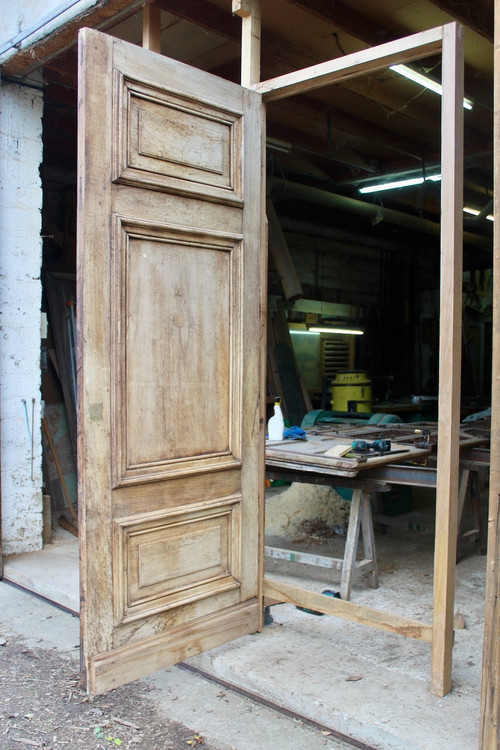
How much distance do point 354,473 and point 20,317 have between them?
2591 millimetres

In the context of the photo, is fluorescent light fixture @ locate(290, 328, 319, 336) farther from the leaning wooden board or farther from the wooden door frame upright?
the wooden door frame upright

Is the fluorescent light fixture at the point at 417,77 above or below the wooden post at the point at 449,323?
above

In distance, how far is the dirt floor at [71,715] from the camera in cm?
254

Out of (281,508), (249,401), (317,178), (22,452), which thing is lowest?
(281,508)

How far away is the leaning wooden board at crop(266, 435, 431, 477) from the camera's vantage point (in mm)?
3850

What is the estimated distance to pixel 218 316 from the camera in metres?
3.15

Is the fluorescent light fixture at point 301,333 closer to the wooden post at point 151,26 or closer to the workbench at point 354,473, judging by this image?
the workbench at point 354,473

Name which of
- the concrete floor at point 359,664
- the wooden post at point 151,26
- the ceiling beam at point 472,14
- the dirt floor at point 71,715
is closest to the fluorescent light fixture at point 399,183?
the ceiling beam at point 472,14

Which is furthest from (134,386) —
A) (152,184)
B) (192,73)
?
(192,73)

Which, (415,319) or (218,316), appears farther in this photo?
(415,319)

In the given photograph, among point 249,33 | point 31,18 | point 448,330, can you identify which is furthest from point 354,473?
point 31,18

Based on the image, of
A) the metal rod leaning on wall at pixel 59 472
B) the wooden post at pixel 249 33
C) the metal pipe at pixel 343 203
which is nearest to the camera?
the wooden post at pixel 249 33

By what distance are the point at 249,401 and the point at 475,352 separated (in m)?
11.7

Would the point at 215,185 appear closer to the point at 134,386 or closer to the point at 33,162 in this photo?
the point at 134,386
